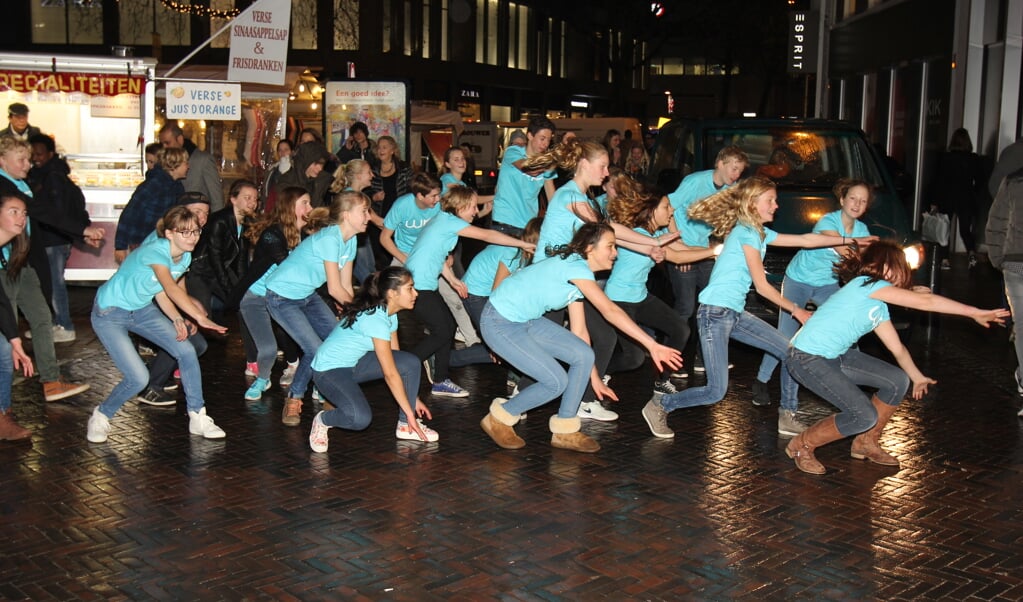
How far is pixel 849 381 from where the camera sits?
22.2ft

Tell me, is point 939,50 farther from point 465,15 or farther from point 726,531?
point 465,15

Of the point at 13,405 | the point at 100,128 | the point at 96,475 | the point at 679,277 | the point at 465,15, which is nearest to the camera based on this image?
the point at 96,475

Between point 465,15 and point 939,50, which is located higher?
point 465,15

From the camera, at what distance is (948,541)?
5.68m

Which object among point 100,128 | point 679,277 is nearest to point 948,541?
point 679,277

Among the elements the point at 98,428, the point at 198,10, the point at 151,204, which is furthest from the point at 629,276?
the point at 198,10

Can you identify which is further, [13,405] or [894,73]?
[894,73]

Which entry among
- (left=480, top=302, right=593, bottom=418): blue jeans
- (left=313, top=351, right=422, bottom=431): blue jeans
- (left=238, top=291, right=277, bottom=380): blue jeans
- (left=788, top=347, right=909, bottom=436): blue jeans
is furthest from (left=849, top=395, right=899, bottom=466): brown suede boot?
(left=238, top=291, right=277, bottom=380): blue jeans

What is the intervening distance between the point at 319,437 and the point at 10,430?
2.02 metres

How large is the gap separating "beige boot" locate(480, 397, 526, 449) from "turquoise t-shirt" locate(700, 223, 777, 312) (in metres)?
1.46

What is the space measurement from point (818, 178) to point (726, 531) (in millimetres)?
5786

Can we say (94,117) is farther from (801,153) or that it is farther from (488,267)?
(801,153)

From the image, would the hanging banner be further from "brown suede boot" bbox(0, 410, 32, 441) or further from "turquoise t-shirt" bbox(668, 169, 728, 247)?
"brown suede boot" bbox(0, 410, 32, 441)

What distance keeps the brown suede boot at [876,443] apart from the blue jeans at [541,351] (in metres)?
1.75
